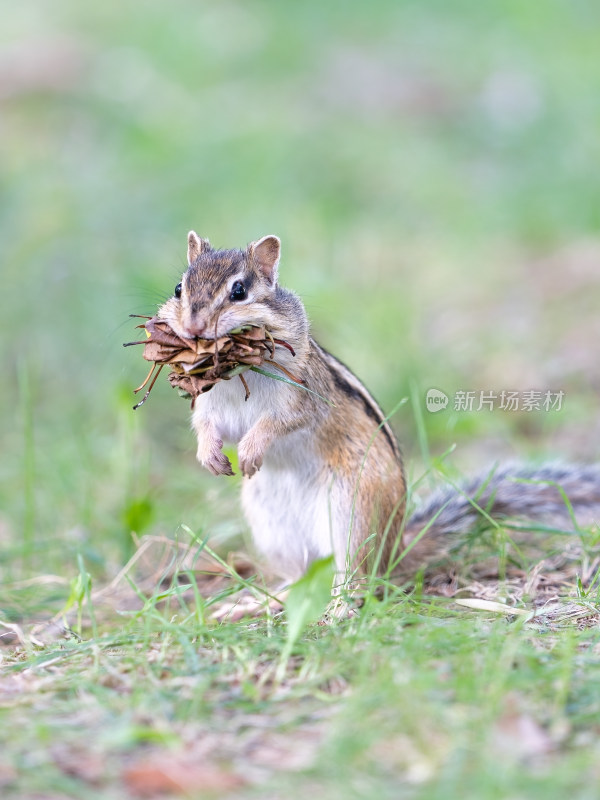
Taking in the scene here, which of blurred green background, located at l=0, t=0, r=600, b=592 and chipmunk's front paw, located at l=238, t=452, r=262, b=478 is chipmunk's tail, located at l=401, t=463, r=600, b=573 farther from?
blurred green background, located at l=0, t=0, r=600, b=592

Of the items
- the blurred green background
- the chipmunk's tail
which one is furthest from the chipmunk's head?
the blurred green background

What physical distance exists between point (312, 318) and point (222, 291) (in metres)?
3.80

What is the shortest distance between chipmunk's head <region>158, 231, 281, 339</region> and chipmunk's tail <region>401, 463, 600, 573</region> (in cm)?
106

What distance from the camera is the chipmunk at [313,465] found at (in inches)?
135

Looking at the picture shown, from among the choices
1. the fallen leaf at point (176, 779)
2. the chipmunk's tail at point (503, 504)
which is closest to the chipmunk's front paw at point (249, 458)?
the chipmunk's tail at point (503, 504)

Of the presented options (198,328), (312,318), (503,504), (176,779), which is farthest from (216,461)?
(312,318)

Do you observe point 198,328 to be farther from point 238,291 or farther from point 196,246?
point 196,246

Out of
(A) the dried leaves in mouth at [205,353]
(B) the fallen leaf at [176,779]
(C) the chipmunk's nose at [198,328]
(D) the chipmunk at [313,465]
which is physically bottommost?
(B) the fallen leaf at [176,779]

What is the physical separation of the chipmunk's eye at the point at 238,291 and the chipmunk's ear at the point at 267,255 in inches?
10.1

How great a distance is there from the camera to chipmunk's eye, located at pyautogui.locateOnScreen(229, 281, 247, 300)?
326cm

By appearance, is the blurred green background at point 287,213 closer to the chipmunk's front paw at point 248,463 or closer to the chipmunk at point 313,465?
the chipmunk at point 313,465

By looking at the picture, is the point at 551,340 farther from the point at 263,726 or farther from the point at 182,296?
the point at 263,726

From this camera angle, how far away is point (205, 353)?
3.18 metres

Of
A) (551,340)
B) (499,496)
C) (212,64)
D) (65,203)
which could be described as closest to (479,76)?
(212,64)
